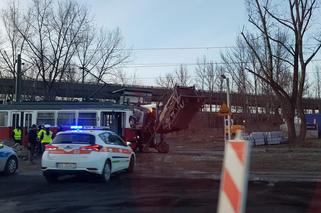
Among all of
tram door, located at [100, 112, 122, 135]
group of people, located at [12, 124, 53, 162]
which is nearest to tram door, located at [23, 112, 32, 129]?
group of people, located at [12, 124, 53, 162]

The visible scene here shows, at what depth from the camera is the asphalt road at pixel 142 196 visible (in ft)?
33.6

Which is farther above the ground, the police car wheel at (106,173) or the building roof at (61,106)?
the building roof at (61,106)

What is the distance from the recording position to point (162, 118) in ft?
94.2

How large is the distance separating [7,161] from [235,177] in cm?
1477

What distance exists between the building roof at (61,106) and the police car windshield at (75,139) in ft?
41.6

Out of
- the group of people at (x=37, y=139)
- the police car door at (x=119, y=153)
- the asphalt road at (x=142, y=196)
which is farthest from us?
the group of people at (x=37, y=139)

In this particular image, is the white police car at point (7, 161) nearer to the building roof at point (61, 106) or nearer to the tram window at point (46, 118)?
the building roof at point (61, 106)

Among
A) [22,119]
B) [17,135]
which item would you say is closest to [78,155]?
[17,135]

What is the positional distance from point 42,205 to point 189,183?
4990mm

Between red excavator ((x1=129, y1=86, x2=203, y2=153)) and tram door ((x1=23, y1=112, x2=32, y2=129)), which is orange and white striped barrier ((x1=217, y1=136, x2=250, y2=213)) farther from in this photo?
tram door ((x1=23, y1=112, x2=32, y2=129))

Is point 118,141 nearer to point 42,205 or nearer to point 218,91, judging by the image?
point 42,205

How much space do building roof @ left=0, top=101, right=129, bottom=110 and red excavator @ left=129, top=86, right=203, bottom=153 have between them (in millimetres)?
1400

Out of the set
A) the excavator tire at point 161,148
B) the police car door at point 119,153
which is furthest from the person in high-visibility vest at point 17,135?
the police car door at point 119,153

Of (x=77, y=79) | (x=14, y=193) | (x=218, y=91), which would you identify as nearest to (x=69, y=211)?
(x=14, y=193)
